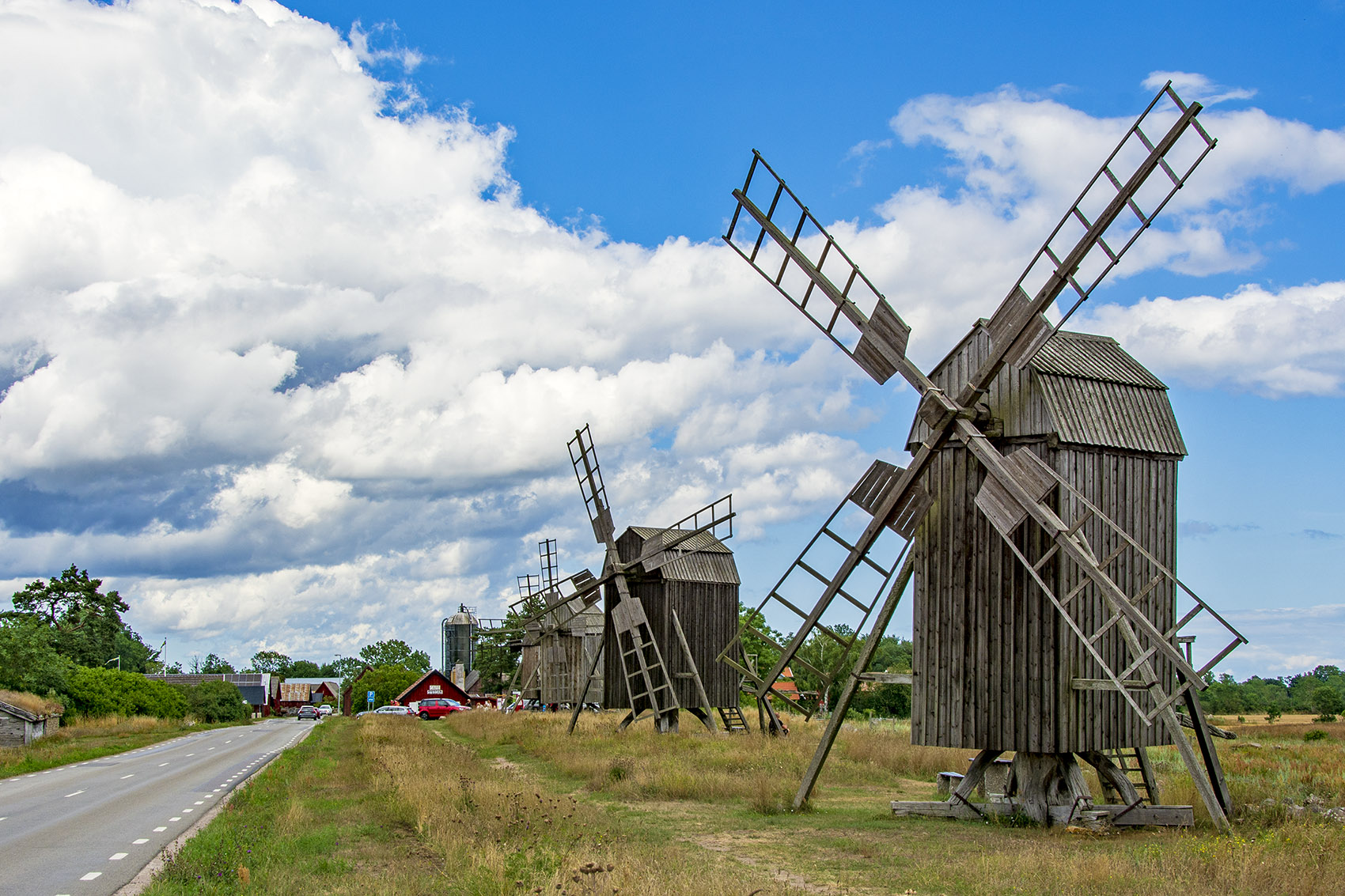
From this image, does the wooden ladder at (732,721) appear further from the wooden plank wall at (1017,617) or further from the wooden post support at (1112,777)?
the wooden post support at (1112,777)

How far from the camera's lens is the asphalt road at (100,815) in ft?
36.6

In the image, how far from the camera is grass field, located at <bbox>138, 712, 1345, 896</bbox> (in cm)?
970

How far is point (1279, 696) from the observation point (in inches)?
3302

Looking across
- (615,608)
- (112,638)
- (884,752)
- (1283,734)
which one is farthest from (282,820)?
(112,638)

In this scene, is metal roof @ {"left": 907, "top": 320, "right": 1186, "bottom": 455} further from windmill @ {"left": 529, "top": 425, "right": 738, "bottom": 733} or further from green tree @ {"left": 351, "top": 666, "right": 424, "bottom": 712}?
green tree @ {"left": 351, "top": 666, "right": 424, "bottom": 712}

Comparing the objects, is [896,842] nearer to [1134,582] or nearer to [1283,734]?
[1134,582]

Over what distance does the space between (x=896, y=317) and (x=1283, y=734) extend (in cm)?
3127

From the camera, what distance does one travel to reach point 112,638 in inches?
3666

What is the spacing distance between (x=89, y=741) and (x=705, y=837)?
3620 cm

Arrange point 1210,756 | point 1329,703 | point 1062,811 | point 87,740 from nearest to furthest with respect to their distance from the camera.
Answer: point 1210,756 → point 1062,811 → point 87,740 → point 1329,703

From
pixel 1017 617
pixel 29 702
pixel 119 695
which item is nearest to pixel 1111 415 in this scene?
pixel 1017 617

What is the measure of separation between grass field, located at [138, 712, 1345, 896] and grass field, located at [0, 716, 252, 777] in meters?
9.29

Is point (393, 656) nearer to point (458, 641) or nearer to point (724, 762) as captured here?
point (458, 641)

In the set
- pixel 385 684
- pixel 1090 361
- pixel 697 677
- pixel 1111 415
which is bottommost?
pixel 385 684
